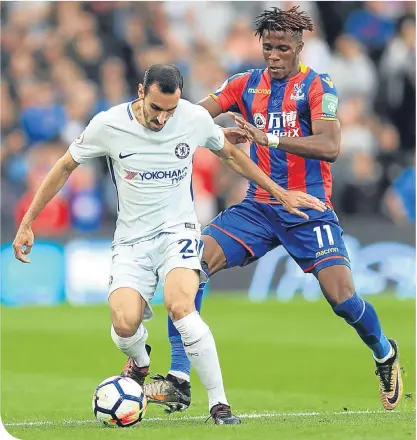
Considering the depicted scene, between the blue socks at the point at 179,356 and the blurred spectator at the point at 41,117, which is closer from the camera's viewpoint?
the blue socks at the point at 179,356

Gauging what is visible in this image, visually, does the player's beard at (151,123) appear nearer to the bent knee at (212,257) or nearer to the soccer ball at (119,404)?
the bent knee at (212,257)

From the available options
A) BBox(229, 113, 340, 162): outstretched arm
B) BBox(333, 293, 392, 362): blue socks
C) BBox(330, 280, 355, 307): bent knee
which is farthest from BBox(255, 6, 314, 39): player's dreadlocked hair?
BBox(333, 293, 392, 362): blue socks

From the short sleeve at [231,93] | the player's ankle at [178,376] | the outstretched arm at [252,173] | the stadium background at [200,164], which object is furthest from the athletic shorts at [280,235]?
the stadium background at [200,164]

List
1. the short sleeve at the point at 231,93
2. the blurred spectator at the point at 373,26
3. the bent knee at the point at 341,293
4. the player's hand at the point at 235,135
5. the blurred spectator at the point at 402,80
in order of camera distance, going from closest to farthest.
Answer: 1. the player's hand at the point at 235,135
2. the bent knee at the point at 341,293
3. the short sleeve at the point at 231,93
4. the blurred spectator at the point at 402,80
5. the blurred spectator at the point at 373,26

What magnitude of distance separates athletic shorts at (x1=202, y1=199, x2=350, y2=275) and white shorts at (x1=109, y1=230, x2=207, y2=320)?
80 cm

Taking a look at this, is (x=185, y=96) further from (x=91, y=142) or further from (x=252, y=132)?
(x=91, y=142)

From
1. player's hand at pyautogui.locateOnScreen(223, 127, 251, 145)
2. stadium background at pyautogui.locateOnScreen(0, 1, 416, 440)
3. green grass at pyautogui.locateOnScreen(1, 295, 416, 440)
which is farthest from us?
stadium background at pyautogui.locateOnScreen(0, 1, 416, 440)

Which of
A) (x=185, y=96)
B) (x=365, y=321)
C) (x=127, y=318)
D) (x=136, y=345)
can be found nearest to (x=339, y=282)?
(x=365, y=321)

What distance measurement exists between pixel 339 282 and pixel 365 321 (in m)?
0.37

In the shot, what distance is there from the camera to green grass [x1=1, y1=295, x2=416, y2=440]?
703 cm

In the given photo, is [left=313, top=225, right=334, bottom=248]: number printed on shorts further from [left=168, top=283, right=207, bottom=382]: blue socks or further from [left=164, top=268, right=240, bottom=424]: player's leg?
[left=164, top=268, right=240, bottom=424]: player's leg

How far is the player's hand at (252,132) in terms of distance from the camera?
788 centimetres

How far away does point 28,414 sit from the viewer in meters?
8.27

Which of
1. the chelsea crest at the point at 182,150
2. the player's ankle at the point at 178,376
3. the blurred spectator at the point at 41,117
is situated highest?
the blurred spectator at the point at 41,117
